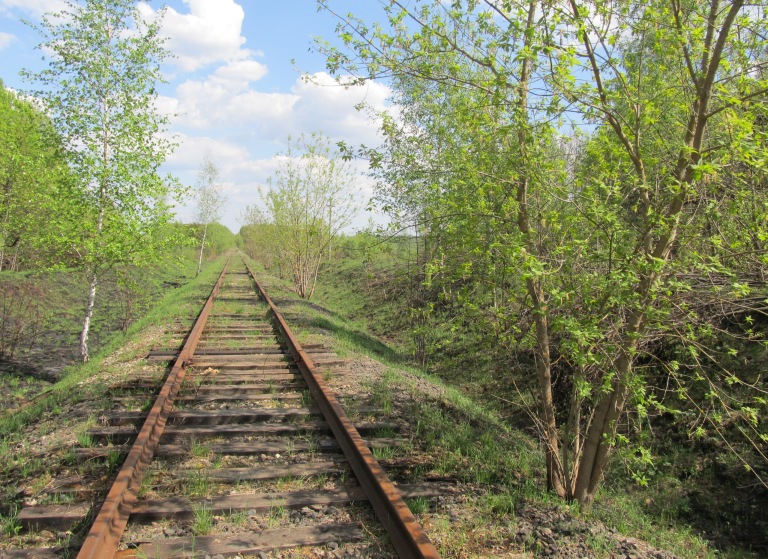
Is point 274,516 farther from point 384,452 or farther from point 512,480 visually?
point 512,480

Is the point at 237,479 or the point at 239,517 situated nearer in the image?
the point at 239,517

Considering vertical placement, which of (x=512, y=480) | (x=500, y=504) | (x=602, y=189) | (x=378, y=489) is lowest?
(x=512, y=480)

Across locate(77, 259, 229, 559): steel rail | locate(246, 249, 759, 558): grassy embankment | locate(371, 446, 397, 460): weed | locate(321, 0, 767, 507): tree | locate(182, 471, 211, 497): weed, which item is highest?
locate(321, 0, 767, 507): tree

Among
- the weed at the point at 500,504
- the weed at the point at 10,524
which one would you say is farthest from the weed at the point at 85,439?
the weed at the point at 500,504

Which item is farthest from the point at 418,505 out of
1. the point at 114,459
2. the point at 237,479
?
the point at 114,459

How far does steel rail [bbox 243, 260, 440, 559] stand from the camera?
9.93 ft

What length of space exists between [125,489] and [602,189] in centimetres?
398

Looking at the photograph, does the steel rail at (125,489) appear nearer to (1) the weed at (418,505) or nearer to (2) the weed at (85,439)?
(2) the weed at (85,439)

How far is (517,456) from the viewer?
5469 mm

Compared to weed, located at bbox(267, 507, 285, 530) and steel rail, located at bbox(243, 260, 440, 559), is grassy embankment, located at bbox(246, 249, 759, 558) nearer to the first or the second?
steel rail, located at bbox(243, 260, 440, 559)

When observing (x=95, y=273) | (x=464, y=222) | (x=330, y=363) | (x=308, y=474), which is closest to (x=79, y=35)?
(x=95, y=273)

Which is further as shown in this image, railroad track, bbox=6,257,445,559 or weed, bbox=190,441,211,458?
weed, bbox=190,441,211,458

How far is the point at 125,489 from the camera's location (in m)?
3.60

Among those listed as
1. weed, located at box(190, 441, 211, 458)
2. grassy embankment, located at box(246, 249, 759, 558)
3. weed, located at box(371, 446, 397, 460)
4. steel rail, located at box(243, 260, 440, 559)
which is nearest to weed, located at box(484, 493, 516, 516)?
grassy embankment, located at box(246, 249, 759, 558)
